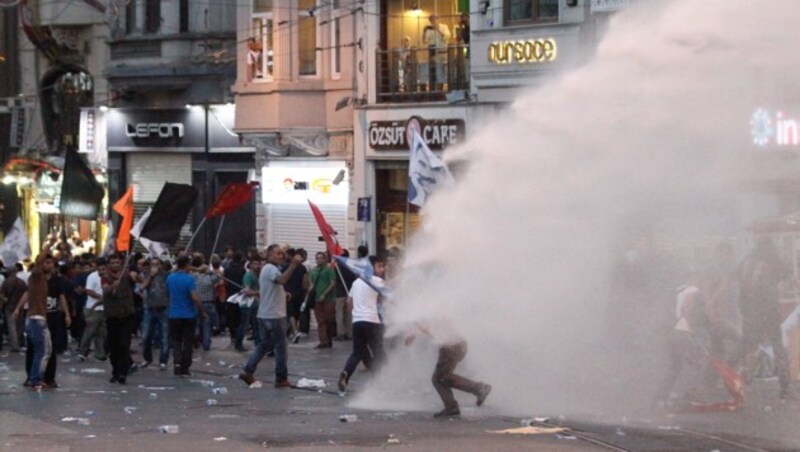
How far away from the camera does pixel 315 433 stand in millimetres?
14508

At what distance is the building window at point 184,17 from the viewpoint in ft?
117

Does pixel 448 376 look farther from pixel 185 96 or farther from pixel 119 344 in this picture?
pixel 185 96

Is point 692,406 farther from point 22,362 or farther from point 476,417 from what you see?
point 22,362

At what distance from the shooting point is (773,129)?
1880 centimetres

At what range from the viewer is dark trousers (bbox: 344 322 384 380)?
18297 mm

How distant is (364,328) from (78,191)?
13.9 m

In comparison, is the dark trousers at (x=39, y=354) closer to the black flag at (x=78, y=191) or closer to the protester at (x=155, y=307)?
the protester at (x=155, y=307)

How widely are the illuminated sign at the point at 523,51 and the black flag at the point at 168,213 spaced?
6220 mm

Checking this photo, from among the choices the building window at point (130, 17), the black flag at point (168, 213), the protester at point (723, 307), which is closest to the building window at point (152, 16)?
the building window at point (130, 17)

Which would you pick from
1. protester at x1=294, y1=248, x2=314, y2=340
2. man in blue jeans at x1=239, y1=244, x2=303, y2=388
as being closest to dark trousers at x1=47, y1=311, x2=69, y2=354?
protester at x1=294, y1=248, x2=314, y2=340

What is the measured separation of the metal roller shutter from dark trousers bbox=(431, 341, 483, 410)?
16.8 metres

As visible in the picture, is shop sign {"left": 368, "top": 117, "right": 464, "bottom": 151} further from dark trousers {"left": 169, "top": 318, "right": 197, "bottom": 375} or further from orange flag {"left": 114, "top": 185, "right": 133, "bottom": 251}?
dark trousers {"left": 169, "top": 318, "right": 197, "bottom": 375}

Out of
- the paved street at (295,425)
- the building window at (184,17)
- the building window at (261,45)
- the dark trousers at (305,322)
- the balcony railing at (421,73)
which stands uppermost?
the building window at (184,17)

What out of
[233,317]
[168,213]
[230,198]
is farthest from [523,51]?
[168,213]
